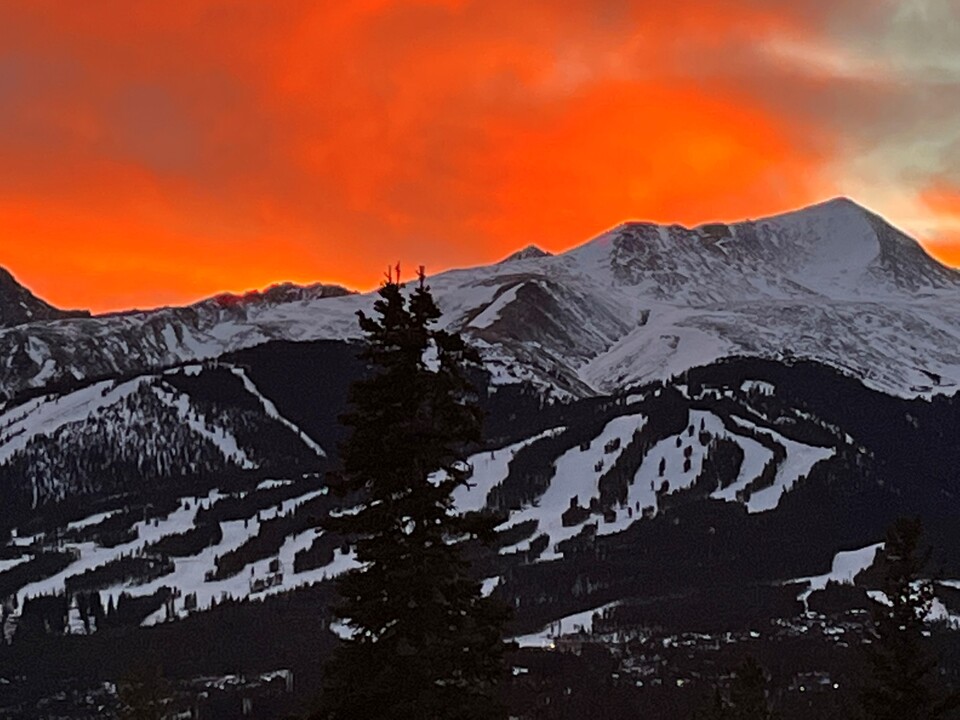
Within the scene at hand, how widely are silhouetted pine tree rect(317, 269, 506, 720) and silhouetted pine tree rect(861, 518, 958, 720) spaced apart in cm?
2115

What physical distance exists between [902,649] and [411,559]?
78.8ft

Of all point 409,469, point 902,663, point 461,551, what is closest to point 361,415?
point 409,469

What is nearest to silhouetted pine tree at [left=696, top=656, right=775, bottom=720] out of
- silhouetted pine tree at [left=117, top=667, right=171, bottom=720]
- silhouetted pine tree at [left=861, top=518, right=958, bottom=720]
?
silhouetted pine tree at [left=861, top=518, right=958, bottom=720]

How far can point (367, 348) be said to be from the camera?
109 feet

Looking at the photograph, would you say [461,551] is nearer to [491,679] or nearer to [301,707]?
[491,679]

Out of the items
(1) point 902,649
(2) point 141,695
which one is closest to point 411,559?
(1) point 902,649

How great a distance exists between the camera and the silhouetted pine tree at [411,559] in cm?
3078

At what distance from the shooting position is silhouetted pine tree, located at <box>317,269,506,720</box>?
30.8 metres

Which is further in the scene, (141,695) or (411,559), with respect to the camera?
(141,695)

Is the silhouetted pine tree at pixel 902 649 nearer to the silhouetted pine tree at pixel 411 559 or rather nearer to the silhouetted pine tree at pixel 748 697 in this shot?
the silhouetted pine tree at pixel 748 697

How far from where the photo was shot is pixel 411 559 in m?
31.2

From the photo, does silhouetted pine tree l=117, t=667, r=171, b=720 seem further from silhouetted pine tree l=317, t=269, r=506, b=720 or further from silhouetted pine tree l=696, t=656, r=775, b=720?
silhouetted pine tree l=317, t=269, r=506, b=720

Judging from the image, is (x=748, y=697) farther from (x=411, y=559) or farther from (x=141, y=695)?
(x=411, y=559)

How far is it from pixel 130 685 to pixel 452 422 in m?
44.6
